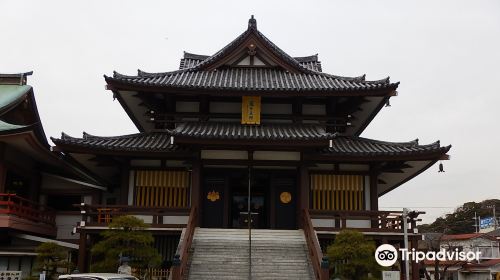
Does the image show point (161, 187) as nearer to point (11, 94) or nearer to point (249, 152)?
point (249, 152)

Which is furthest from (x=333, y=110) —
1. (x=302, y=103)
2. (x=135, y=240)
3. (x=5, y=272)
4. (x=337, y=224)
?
(x=5, y=272)

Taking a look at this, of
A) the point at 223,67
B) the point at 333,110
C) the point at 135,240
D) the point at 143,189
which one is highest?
the point at 223,67

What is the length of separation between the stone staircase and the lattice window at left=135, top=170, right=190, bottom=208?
266 cm

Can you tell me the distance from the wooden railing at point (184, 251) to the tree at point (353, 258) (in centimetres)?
505

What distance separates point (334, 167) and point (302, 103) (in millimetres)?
3613

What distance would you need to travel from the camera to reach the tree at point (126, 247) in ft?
59.2

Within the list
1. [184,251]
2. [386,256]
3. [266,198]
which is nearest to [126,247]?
[184,251]

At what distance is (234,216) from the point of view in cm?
2522

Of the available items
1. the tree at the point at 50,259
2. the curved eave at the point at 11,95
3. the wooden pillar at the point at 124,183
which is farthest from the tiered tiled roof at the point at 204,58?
the tree at the point at 50,259

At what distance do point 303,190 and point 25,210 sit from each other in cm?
1293

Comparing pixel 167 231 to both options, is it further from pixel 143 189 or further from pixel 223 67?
pixel 223 67

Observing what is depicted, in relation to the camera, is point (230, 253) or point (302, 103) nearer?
point (230, 253)

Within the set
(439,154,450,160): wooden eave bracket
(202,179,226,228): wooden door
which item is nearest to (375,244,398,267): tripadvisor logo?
(439,154,450,160): wooden eave bracket

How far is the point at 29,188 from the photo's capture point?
2734 cm
